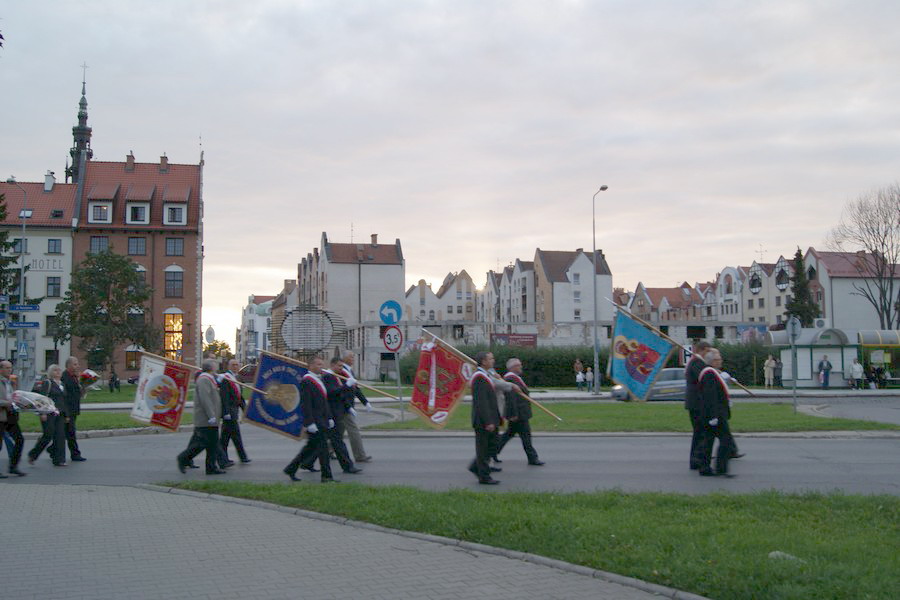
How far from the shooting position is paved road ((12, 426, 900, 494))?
10938mm

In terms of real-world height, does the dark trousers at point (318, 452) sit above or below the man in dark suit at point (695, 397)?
below

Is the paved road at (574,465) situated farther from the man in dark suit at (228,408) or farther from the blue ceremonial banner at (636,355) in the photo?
the blue ceremonial banner at (636,355)

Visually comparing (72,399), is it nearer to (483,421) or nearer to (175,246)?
(483,421)

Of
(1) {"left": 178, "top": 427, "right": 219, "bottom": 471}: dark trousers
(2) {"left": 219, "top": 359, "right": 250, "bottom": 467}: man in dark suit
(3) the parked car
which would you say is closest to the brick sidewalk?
(1) {"left": 178, "top": 427, "right": 219, "bottom": 471}: dark trousers

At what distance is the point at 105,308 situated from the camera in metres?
45.1

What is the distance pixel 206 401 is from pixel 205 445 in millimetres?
647

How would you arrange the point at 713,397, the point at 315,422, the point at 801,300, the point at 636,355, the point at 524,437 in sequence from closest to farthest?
the point at 315,422
the point at 713,397
the point at 524,437
the point at 636,355
the point at 801,300

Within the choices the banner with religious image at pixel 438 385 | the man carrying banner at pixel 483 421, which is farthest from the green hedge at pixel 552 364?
the man carrying banner at pixel 483 421

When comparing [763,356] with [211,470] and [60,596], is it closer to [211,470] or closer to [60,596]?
[211,470]

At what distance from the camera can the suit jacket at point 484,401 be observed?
432 inches

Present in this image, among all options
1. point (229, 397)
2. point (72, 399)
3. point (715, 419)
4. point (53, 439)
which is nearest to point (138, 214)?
point (72, 399)

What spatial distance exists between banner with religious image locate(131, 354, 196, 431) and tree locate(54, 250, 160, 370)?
3108cm

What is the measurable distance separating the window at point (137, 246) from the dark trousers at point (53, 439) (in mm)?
53128

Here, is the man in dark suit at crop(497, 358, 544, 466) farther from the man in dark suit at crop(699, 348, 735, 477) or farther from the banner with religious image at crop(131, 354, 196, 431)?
the banner with religious image at crop(131, 354, 196, 431)
